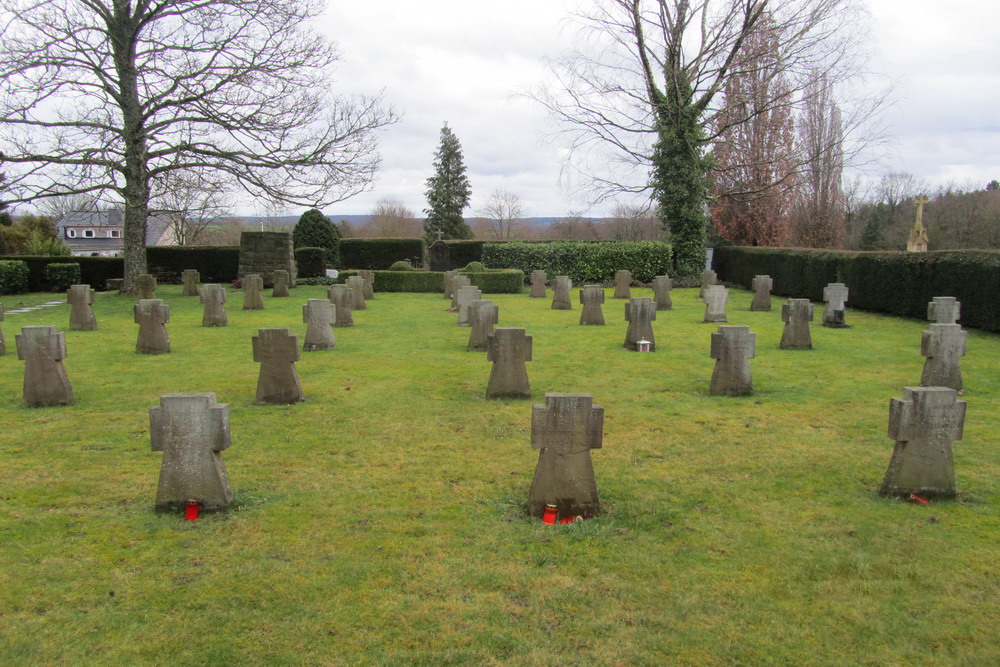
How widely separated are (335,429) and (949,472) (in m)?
5.38

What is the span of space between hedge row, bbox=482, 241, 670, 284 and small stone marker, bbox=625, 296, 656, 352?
15.9 metres

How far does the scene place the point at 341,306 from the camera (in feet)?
52.1

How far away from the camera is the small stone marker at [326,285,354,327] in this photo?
51.3ft

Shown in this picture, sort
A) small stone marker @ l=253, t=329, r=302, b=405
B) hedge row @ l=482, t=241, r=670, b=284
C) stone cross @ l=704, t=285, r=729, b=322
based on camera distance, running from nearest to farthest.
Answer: small stone marker @ l=253, t=329, r=302, b=405, stone cross @ l=704, t=285, r=729, b=322, hedge row @ l=482, t=241, r=670, b=284

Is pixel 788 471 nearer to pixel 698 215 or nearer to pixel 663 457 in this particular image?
pixel 663 457

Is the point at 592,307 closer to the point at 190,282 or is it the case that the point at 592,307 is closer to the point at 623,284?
the point at 623,284

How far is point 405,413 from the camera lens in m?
8.18

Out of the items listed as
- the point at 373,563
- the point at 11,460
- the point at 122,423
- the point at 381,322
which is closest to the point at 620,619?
the point at 373,563

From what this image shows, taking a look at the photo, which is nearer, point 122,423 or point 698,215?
point 122,423

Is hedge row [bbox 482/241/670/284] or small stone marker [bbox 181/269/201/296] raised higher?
hedge row [bbox 482/241/670/284]

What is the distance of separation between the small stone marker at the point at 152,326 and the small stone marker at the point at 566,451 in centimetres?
923

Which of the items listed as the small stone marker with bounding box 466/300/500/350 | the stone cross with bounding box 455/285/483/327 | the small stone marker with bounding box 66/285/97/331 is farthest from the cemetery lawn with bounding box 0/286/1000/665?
the small stone marker with bounding box 66/285/97/331

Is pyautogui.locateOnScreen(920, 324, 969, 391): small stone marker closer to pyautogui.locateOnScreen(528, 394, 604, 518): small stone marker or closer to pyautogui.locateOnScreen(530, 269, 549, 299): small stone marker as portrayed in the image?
pyautogui.locateOnScreen(528, 394, 604, 518): small stone marker

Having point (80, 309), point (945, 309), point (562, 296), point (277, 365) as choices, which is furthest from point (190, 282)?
point (945, 309)
